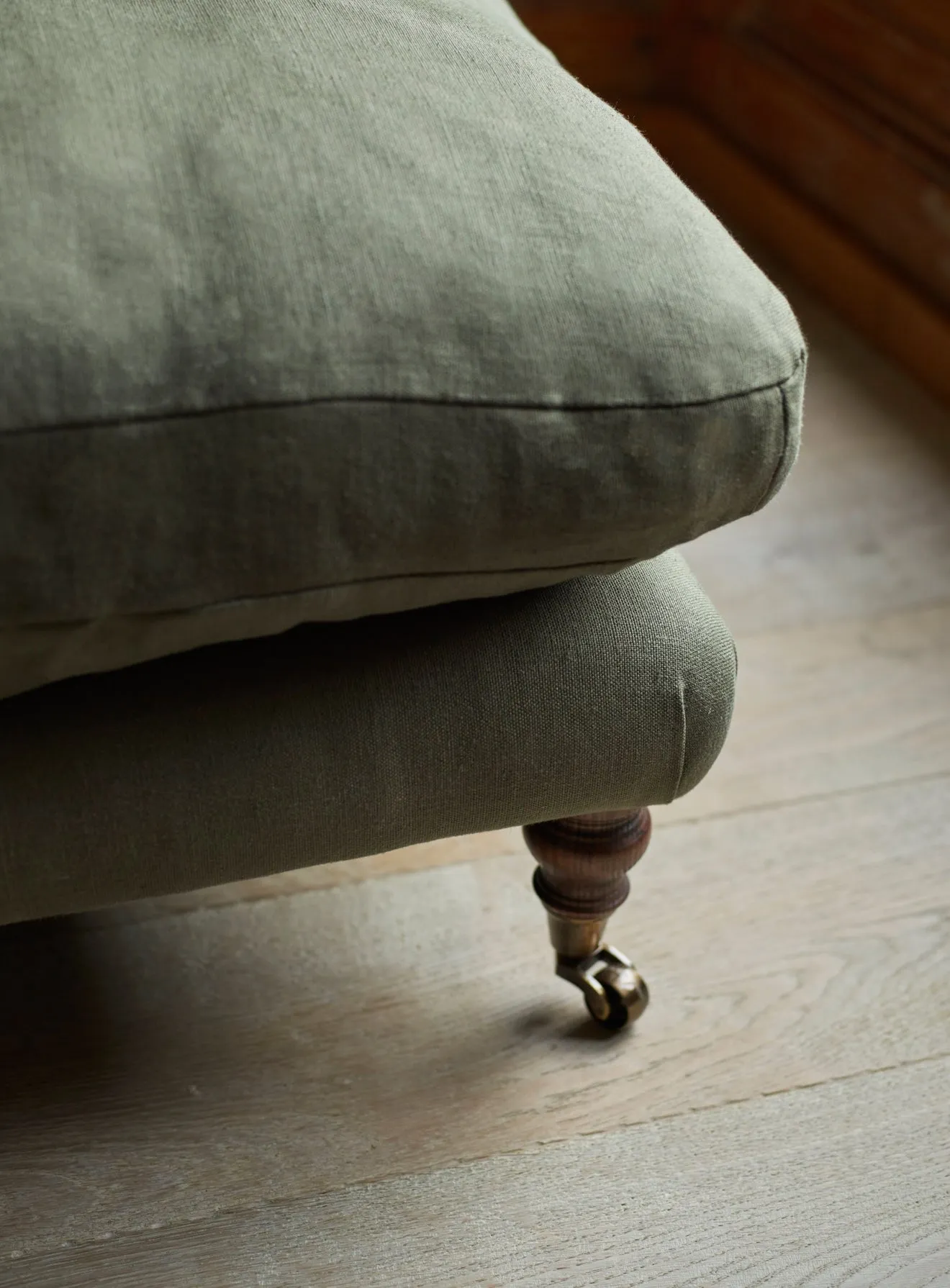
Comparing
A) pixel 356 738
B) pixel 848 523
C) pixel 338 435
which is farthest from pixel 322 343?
pixel 848 523

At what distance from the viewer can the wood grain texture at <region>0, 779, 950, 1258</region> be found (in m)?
0.64

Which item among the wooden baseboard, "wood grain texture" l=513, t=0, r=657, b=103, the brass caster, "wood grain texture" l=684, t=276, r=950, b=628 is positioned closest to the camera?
the brass caster

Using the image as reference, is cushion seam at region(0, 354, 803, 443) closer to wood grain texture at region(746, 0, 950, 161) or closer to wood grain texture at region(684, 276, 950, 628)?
wood grain texture at region(684, 276, 950, 628)

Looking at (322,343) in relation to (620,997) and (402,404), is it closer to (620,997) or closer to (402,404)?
(402,404)

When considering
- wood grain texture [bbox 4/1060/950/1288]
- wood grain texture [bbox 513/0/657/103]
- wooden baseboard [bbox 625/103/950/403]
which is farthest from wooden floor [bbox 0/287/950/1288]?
wood grain texture [bbox 513/0/657/103]

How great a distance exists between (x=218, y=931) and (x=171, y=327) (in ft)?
1.36

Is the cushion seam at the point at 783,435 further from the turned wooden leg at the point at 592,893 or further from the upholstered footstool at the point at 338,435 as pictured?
the turned wooden leg at the point at 592,893

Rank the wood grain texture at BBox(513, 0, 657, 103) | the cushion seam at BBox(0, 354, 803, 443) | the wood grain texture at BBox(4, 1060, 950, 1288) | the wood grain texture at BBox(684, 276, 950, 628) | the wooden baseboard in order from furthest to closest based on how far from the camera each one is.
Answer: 1. the wood grain texture at BBox(513, 0, 657, 103)
2. the wooden baseboard
3. the wood grain texture at BBox(684, 276, 950, 628)
4. the wood grain texture at BBox(4, 1060, 950, 1288)
5. the cushion seam at BBox(0, 354, 803, 443)

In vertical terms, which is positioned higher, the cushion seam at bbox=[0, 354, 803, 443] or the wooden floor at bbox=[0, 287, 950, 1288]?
the cushion seam at bbox=[0, 354, 803, 443]

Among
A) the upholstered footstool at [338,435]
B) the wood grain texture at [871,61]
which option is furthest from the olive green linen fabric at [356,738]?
the wood grain texture at [871,61]

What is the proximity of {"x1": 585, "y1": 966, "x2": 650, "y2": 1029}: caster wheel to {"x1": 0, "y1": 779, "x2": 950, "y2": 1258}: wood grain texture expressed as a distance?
0.01 meters

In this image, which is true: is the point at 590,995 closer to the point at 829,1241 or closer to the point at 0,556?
the point at 829,1241

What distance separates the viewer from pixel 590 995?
0.70 metres

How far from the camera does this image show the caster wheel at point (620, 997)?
27.6 inches
